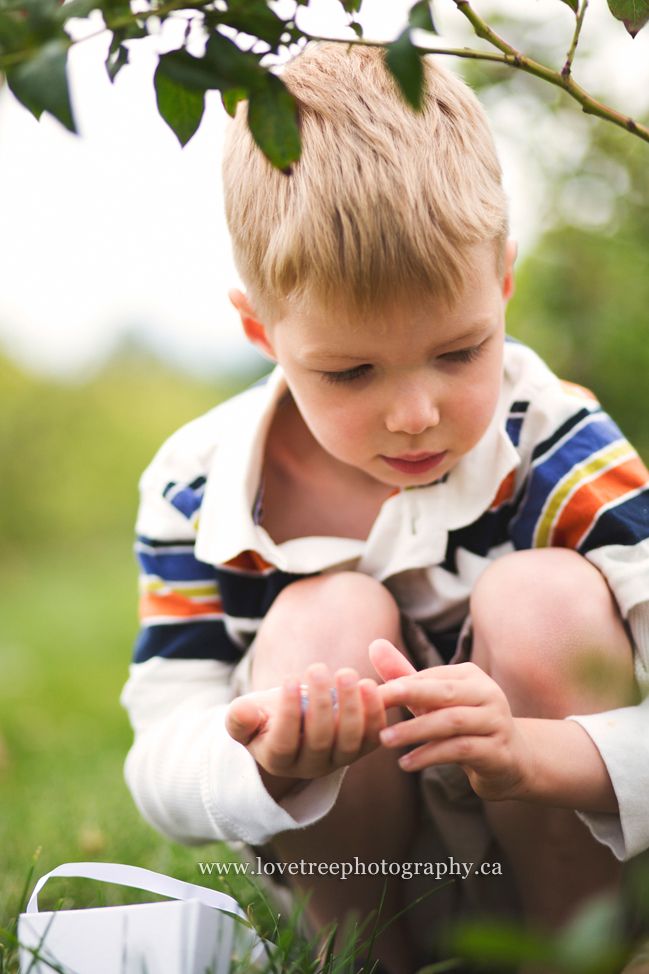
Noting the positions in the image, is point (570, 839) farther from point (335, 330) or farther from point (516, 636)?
point (335, 330)

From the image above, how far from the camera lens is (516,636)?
38.4 inches

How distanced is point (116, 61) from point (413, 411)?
50 centimetres

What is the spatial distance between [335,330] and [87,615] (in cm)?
348

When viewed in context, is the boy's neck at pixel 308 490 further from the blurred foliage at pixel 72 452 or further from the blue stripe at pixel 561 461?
the blurred foliage at pixel 72 452

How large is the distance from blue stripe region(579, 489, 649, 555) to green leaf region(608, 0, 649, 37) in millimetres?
555

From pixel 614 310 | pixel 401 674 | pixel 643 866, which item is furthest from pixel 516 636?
pixel 614 310

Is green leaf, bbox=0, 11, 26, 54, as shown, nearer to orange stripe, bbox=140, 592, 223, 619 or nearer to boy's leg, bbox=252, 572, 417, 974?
boy's leg, bbox=252, 572, 417, 974

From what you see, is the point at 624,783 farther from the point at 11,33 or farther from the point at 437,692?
the point at 11,33

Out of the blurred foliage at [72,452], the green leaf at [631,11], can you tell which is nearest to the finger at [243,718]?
the green leaf at [631,11]

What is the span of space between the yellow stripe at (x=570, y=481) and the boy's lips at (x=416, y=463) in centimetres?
16

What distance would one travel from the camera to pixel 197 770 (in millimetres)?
1070

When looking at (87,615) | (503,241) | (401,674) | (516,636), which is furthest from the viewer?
(87,615)

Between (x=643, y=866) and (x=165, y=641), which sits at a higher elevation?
(x=165, y=641)

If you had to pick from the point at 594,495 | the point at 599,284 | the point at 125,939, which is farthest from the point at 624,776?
the point at 599,284
